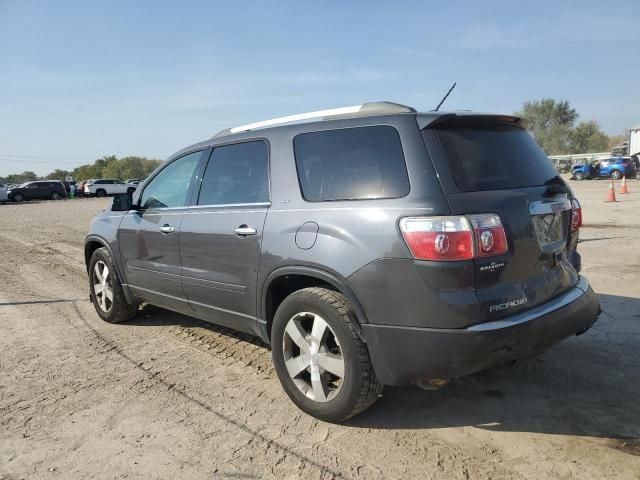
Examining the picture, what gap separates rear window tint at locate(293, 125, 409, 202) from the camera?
2875 millimetres

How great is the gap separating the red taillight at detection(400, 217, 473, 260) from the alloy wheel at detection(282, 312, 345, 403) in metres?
0.74

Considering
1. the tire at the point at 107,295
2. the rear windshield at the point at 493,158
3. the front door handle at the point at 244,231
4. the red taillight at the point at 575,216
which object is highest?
the rear windshield at the point at 493,158

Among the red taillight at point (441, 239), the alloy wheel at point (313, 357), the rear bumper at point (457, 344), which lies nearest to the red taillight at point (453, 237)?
the red taillight at point (441, 239)

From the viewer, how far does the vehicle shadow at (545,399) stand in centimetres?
302

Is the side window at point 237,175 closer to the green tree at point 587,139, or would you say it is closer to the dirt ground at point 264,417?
the dirt ground at point 264,417

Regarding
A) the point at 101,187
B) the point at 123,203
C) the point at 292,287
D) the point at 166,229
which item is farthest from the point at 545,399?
the point at 101,187

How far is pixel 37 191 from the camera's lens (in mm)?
40875

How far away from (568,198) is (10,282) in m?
7.69

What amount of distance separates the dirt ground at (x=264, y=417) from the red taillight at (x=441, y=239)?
1074mm

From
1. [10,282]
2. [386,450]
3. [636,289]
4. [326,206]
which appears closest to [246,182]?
[326,206]

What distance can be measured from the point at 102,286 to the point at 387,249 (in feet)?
12.5

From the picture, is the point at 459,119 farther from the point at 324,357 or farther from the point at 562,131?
the point at 562,131

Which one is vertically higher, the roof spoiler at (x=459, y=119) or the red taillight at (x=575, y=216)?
the roof spoiler at (x=459, y=119)

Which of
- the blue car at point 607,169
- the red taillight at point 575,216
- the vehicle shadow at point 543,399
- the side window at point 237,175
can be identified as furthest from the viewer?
the blue car at point 607,169
